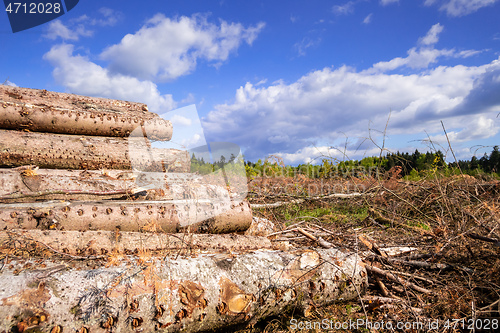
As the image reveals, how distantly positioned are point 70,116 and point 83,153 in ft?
2.61

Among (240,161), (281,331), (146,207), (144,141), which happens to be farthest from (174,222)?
(240,161)

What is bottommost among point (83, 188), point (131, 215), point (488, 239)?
point (488, 239)

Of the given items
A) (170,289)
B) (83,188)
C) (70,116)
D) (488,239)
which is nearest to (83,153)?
(70,116)

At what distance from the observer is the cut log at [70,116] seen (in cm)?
502

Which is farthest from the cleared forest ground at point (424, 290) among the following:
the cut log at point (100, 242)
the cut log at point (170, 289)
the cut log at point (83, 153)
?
the cut log at point (83, 153)

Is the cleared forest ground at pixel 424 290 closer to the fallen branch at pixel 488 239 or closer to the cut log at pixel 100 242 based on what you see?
the fallen branch at pixel 488 239

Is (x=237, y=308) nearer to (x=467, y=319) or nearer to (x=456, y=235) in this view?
(x=467, y=319)

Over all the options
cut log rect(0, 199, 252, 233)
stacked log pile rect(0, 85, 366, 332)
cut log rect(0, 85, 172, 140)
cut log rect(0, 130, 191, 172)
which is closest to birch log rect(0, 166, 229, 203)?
stacked log pile rect(0, 85, 366, 332)

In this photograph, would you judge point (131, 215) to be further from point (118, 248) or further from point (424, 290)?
point (424, 290)

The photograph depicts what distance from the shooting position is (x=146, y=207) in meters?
3.51

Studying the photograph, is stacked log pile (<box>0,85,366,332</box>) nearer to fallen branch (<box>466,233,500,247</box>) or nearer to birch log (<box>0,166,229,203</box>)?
birch log (<box>0,166,229,203</box>)

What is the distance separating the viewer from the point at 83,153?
16.6 feet

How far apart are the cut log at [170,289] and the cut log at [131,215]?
666 mm

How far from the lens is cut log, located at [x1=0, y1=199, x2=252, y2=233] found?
312cm
